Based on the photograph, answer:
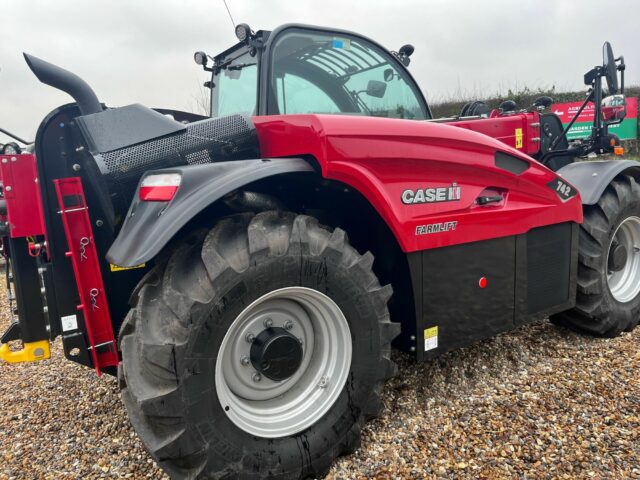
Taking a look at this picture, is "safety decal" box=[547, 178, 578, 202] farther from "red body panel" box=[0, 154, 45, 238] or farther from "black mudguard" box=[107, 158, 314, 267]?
"red body panel" box=[0, 154, 45, 238]

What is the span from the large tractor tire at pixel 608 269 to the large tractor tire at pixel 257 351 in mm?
1928

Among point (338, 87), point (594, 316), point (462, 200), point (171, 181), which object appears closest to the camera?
point (171, 181)

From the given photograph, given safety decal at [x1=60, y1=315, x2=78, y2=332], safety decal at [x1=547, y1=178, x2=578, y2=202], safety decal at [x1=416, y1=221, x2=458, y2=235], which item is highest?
safety decal at [x1=547, y1=178, x2=578, y2=202]

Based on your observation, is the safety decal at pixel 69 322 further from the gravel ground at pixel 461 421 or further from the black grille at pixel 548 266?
the black grille at pixel 548 266

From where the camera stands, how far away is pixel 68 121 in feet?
7.20

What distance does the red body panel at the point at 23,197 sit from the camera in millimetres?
2158

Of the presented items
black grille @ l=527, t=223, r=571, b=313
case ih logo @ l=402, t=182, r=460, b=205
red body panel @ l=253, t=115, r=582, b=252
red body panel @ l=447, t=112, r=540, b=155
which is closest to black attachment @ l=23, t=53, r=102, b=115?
red body panel @ l=253, t=115, r=582, b=252

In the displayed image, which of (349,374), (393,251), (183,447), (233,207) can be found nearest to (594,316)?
(393,251)

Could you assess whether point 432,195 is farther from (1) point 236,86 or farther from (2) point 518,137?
(2) point 518,137

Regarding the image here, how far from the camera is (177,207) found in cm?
184

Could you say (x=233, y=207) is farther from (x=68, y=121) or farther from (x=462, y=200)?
(x=462, y=200)

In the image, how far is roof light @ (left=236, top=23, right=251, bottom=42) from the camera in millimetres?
2768

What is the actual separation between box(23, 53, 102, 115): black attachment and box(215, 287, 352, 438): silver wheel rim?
3.93ft

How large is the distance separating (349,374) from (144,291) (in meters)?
1.01
